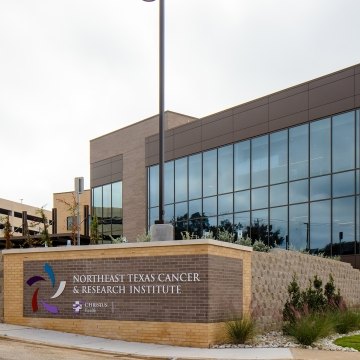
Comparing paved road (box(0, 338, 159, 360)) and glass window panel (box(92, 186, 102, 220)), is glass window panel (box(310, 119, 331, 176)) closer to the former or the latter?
paved road (box(0, 338, 159, 360))

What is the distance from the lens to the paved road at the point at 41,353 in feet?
42.3

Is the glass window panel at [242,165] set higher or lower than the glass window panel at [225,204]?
higher

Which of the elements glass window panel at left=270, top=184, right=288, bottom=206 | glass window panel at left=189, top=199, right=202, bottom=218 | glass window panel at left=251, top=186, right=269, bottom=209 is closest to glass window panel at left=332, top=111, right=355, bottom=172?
glass window panel at left=270, top=184, right=288, bottom=206

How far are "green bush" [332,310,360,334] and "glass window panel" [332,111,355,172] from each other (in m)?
11.0

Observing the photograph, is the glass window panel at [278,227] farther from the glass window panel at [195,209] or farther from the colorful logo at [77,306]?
the colorful logo at [77,306]

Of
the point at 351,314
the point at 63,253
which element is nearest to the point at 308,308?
the point at 351,314

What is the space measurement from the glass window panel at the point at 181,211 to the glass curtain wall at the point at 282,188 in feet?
0.20

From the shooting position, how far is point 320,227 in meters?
30.0

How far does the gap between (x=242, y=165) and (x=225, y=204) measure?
2.57 meters

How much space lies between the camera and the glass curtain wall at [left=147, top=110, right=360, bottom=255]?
29047mm

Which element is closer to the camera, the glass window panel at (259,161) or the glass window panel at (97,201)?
the glass window panel at (259,161)

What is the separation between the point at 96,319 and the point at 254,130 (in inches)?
749

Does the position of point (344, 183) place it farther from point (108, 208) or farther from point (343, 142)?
point (108, 208)

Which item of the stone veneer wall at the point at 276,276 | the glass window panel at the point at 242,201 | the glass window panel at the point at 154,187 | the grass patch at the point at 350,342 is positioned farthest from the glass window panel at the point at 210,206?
the grass patch at the point at 350,342
